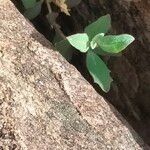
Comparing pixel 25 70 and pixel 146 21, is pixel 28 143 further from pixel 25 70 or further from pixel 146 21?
pixel 146 21

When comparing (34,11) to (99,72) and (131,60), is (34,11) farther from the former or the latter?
(131,60)

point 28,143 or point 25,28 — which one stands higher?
point 25,28

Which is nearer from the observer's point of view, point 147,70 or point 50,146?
point 50,146

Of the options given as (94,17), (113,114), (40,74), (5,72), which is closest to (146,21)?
(94,17)

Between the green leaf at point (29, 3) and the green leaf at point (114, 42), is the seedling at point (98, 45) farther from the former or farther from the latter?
the green leaf at point (29, 3)

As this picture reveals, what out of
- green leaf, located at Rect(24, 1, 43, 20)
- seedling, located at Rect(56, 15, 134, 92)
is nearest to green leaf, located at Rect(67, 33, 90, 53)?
seedling, located at Rect(56, 15, 134, 92)

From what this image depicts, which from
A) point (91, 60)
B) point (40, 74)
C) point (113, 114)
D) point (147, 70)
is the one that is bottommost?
point (147, 70)

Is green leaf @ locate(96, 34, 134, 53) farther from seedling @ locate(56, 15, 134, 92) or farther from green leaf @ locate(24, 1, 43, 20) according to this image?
green leaf @ locate(24, 1, 43, 20)
